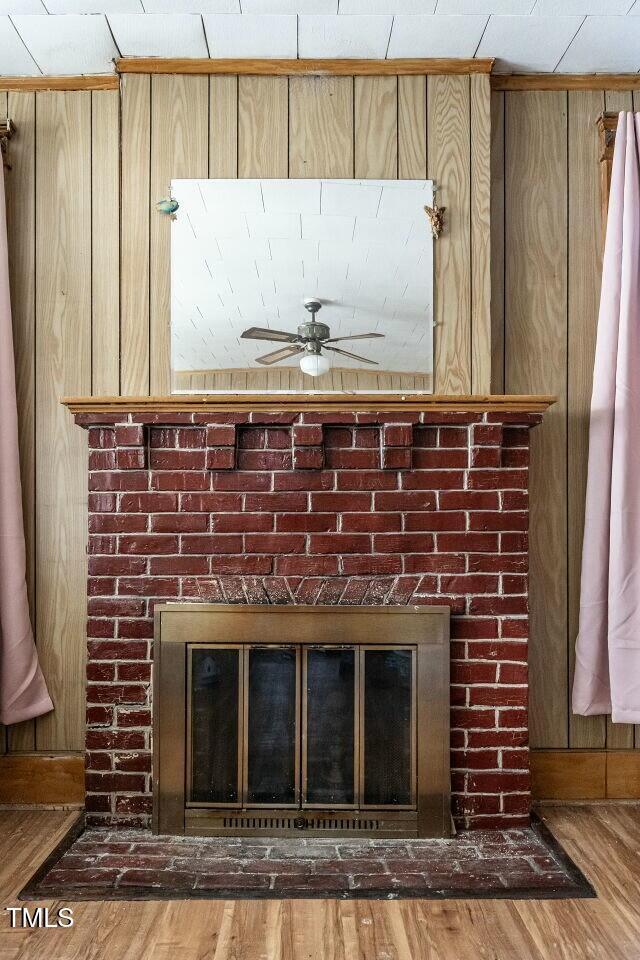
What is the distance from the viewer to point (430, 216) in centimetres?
238

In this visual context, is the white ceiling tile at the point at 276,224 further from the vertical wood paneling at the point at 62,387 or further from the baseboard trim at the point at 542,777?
the baseboard trim at the point at 542,777

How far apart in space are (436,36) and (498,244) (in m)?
0.67

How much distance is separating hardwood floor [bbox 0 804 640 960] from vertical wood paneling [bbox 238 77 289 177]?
217cm

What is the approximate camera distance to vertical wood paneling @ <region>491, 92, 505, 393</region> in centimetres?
250

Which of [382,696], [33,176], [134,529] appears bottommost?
[382,696]

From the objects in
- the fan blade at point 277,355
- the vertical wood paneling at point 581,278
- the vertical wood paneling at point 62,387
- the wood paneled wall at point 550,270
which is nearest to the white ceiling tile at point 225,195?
the vertical wood paneling at point 62,387

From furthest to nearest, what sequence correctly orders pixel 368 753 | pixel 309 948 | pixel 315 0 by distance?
pixel 368 753, pixel 315 0, pixel 309 948

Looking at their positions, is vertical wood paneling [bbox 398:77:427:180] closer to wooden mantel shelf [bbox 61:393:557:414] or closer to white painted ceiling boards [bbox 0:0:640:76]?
white painted ceiling boards [bbox 0:0:640:76]

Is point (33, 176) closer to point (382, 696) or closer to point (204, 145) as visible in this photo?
point (204, 145)

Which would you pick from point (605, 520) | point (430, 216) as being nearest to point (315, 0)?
point (430, 216)

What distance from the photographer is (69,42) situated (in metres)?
2.29

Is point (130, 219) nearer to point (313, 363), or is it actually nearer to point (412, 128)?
point (313, 363)

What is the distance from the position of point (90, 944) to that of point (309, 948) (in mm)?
511

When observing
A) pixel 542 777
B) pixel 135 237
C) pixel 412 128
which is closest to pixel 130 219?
pixel 135 237
